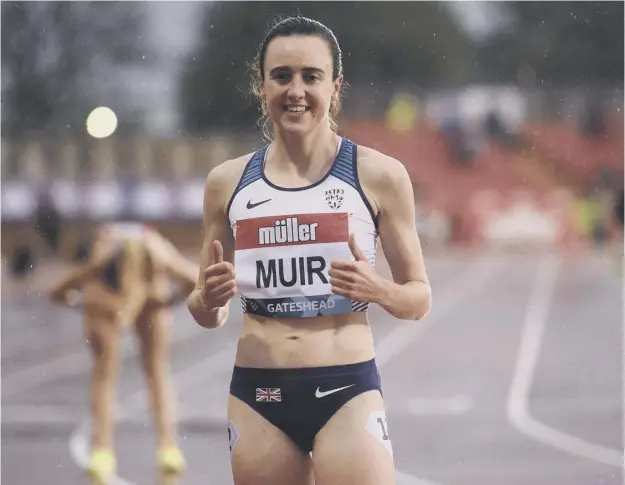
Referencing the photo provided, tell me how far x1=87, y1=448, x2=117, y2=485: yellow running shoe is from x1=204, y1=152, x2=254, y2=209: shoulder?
13.5 ft

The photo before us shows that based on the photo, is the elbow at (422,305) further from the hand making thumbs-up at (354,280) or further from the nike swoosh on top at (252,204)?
the nike swoosh on top at (252,204)

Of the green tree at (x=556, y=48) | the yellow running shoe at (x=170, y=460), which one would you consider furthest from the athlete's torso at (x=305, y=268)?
the green tree at (x=556, y=48)

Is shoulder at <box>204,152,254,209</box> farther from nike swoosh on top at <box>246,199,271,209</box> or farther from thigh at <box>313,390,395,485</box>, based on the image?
thigh at <box>313,390,395,485</box>

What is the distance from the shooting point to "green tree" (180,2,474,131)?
28438mm

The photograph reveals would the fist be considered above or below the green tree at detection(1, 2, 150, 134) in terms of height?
below

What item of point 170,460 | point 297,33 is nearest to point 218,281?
point 297,33

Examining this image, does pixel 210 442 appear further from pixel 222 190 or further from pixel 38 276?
pixel 38 276

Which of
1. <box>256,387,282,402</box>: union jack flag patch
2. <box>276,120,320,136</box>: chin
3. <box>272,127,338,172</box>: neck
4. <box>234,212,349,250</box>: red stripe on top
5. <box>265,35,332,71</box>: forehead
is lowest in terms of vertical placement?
<box>256,387,282,402</box>: union jack flag patch

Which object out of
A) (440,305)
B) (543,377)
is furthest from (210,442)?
(440,305)

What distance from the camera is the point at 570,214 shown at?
128 ft

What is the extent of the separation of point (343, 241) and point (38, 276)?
1060 inches

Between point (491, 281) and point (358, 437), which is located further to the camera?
point (491, 281)

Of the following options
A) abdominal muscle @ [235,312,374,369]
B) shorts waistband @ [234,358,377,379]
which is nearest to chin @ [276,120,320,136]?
abdominal muscle @ [235,312,374,369]

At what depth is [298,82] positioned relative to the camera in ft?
11.8
